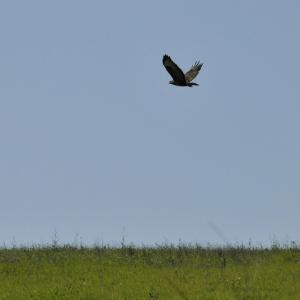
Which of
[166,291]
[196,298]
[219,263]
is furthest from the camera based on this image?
[219,263]

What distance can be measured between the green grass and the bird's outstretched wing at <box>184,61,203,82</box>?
402cm

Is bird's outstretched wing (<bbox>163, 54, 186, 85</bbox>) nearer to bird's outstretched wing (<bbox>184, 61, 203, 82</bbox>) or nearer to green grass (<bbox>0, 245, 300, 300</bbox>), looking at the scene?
bird's outstretched wing (<bbox>184, 61, 203, 82</bbox>)

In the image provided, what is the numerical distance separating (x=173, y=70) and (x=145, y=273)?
508 cm

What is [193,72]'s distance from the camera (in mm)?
16266

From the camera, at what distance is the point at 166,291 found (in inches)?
557

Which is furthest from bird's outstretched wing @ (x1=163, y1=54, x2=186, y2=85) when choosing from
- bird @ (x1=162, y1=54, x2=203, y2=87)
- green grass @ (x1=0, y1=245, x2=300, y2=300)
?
green grass @ (x1=0, y1=245, x2=300, y2=300)

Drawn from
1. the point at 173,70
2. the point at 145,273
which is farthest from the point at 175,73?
the point at 145,273

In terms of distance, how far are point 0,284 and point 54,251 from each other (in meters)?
4.07

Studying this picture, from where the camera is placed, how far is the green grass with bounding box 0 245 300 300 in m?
14.0

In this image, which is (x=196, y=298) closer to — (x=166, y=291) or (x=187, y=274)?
(x=166, y=291)

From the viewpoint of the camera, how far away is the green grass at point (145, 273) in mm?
13984

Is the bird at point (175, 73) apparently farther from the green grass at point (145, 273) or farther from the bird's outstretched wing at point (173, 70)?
the green grass at point (145, 273)

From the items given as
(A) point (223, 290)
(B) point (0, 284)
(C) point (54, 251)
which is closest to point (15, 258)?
(C) point (54, 251)

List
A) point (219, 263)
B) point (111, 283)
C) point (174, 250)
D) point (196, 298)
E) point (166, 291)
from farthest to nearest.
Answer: point (174, 250) → point (219, 263) → point (111, 283) → point (166, 291) → point (196, 298)
